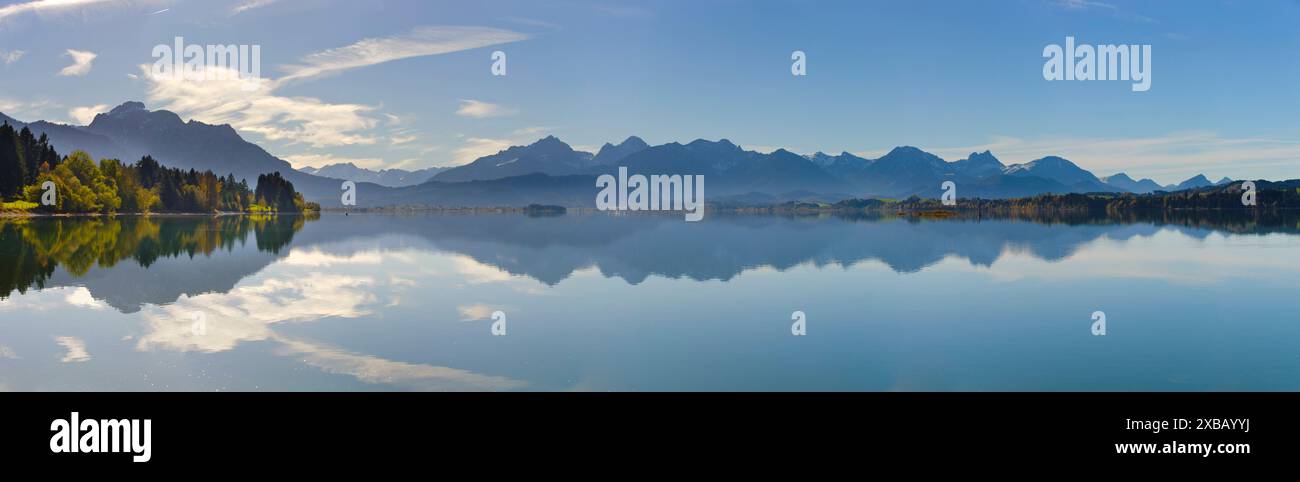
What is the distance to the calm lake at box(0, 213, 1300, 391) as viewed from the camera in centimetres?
2331

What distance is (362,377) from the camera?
74.8 feet

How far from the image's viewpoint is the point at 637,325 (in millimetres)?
32219

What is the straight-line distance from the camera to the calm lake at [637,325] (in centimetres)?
2331

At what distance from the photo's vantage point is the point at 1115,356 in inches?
1038
